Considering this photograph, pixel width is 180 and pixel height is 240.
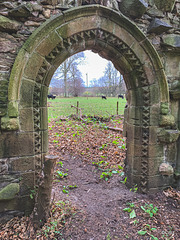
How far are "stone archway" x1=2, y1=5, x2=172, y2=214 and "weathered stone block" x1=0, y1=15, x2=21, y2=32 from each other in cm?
26

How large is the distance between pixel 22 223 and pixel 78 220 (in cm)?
89

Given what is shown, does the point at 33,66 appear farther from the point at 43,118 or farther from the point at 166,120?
the point at 166,120

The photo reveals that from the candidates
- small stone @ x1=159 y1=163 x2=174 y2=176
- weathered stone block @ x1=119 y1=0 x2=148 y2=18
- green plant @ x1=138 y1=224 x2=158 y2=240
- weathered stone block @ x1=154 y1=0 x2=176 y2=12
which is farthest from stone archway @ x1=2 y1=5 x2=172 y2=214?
green plant @ x1=138 y1=224 x2=158 y2=240

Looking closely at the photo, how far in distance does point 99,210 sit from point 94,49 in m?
3.05

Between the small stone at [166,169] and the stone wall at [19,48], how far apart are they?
0.51 metres

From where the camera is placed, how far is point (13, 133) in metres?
2.47

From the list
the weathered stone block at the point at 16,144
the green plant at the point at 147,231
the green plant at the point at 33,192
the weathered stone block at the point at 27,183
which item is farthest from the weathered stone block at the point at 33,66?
the green plant at the point at 147,231

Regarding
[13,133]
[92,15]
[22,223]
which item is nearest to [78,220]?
[22,223]

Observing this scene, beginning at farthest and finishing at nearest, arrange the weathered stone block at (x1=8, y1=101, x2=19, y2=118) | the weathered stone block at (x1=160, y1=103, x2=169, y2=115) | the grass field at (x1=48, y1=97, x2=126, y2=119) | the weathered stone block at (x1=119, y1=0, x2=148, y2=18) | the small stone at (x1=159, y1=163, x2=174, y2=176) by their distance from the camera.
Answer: the grass field at (x1=48, y1=97, x2=126, y2=119), the small stone at (x1=159, y1=163, x2=174, y2=176), the weathered stone block at (x1=160, y1=103, x2=169, y2=115), the weathered stone block at (x1=119, y1=0, x2=148, y2=18), the weathered stone block at (x1=8, y1=101, x2=19, y2=118)

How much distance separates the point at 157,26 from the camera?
289cm

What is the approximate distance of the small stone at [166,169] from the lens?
330 centimetres

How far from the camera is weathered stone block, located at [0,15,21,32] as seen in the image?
2.24m

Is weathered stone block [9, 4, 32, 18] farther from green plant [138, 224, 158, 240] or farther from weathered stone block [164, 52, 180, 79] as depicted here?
green plant [138, 224, 158, 240]

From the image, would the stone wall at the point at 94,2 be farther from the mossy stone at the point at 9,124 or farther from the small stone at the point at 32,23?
the mossy stone at the point at 9,124
